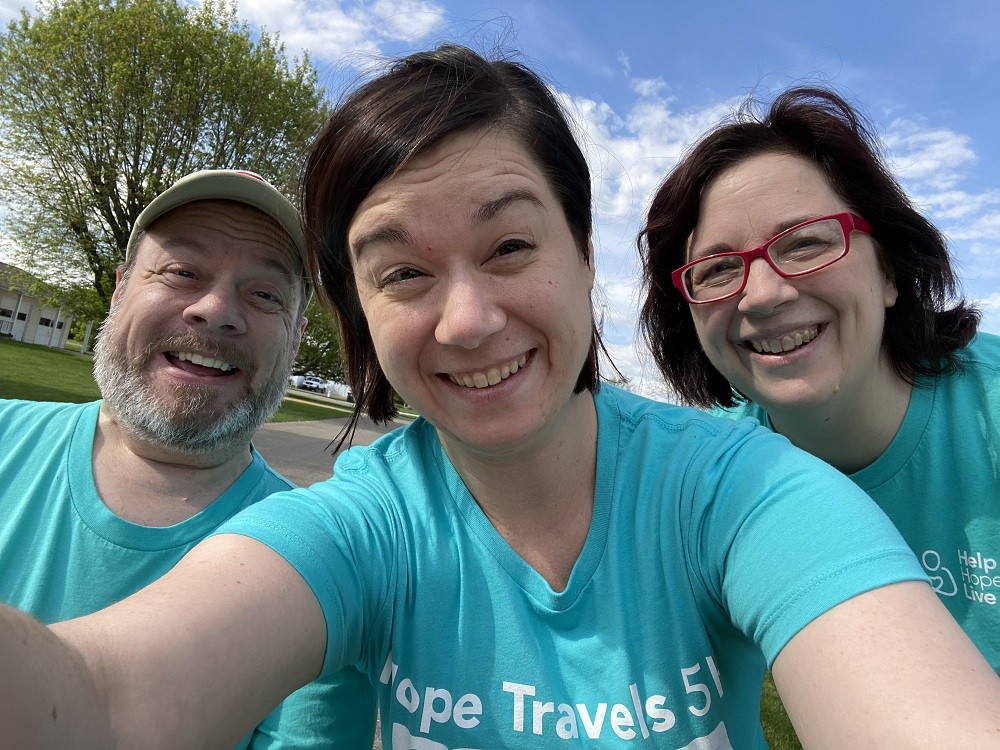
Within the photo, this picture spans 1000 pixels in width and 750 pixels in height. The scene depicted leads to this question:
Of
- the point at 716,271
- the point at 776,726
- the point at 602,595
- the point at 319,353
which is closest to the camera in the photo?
the point at 602,595

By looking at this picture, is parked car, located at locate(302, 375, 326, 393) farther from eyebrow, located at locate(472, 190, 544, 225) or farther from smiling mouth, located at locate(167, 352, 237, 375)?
eyebrow, located at locate(472, 190, 544, 225)

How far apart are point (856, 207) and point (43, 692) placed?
9.57ft

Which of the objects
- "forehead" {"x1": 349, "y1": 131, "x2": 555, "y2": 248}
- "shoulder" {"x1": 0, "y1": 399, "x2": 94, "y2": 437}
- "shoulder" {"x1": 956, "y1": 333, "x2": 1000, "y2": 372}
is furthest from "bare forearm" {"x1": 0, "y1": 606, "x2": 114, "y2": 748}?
"shoulder" {"x1": 956, "y1": 333, "x2": 1000, "y2": 372}

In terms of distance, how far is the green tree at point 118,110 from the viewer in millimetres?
16734

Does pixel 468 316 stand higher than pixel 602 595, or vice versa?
pixel 468 316

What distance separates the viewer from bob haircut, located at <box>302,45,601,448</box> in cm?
158

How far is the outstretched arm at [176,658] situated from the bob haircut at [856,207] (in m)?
2.24

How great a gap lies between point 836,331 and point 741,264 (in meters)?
0.44

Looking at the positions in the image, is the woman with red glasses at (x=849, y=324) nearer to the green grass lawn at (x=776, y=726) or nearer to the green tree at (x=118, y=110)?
the green grass lawn at (x=776, y=726)

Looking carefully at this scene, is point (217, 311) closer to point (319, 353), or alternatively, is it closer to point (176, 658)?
point (176, 658)

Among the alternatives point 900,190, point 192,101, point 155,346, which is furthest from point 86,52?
point 900,190

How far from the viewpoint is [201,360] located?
2.38 meters

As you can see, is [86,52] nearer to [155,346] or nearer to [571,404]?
[155,346]

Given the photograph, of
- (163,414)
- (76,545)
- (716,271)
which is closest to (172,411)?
(163,414)
